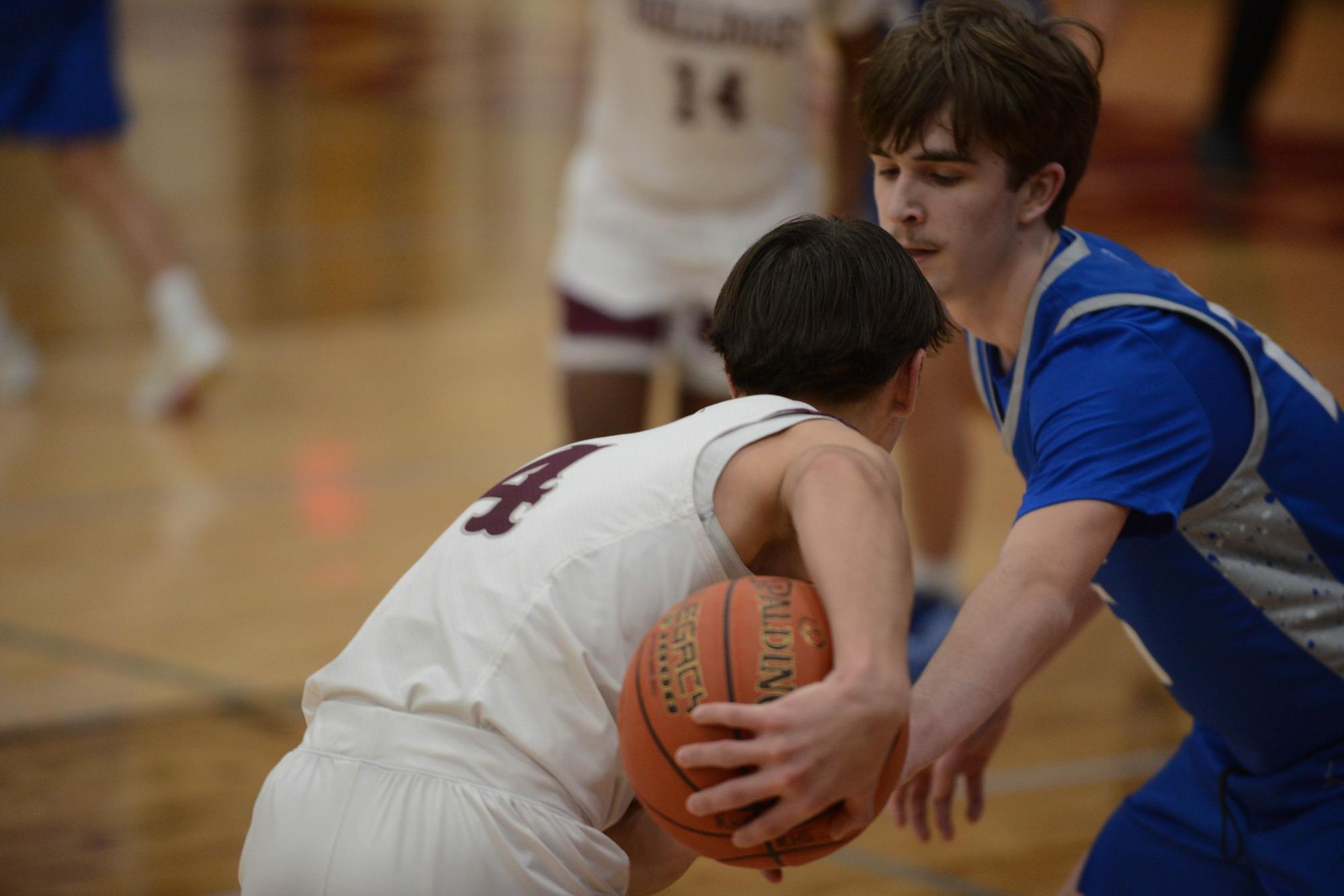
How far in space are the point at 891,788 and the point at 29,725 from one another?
8.38ft

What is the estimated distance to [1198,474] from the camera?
1713 mm

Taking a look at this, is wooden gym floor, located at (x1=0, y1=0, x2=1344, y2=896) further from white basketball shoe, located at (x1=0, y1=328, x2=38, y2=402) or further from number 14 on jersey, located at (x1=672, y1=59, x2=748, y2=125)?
number 14 on jersey, located at (x1=672, y1=59, x2=748, y2=125)

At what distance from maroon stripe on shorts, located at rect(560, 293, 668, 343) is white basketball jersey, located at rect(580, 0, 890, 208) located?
296 millimetres

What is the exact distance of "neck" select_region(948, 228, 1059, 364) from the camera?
190 cm

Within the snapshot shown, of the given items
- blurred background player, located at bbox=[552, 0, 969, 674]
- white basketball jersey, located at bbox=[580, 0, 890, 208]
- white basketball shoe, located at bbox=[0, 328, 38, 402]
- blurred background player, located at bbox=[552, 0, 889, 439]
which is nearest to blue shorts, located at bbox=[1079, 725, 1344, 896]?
blurred background player, located at bbox=[552, 0, 969, 674]

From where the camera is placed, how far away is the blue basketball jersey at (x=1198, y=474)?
1687mm

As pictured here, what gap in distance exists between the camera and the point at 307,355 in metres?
6.25

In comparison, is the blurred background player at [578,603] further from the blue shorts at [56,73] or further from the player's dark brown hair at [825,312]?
the blue shorts at [56,73]

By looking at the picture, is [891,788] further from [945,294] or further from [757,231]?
[757,231]

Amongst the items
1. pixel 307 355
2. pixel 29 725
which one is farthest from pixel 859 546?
pixel 307 355

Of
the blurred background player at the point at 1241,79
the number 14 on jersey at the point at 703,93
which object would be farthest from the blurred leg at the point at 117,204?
the blurred background player at the point at 1241,79

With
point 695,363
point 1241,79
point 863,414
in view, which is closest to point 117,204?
point 695,363

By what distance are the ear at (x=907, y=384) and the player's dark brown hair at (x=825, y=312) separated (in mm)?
15

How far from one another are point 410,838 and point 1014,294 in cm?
97
